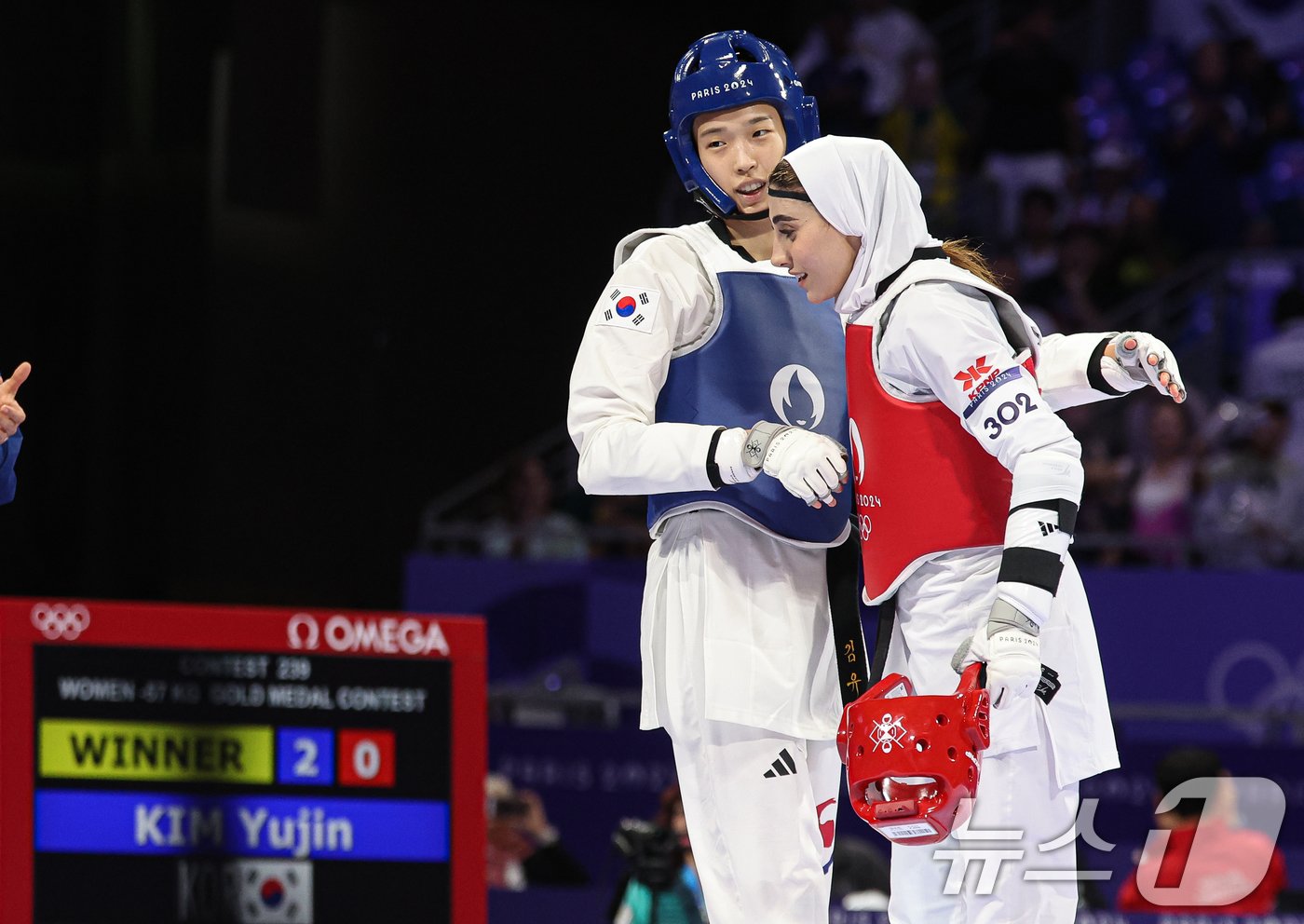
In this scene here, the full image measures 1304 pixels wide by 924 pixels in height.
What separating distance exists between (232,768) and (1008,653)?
2414mm

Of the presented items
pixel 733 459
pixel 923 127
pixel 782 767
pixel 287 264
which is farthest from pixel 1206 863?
pixel 923 127

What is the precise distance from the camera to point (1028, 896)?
3.71m

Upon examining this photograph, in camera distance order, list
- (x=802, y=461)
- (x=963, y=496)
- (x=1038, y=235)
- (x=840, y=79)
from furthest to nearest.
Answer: (x=840, y=79)
(x=1038, y=235)
(x=963, y=496)
(x=802, y=461)

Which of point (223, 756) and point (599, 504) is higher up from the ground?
point (599, 504)

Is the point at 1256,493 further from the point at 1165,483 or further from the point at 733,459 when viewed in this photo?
the point at 733,459

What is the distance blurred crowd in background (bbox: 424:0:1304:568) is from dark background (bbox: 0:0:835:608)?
101 cm

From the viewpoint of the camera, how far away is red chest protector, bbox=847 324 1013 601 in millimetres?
3869

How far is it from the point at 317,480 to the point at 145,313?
1695 millimetres

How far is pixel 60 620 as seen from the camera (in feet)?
16.5

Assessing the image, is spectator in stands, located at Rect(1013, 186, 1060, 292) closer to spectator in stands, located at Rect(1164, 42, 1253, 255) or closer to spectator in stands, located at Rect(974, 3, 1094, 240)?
spectator in stands, located at Rect(974, 3, 1094, 240)

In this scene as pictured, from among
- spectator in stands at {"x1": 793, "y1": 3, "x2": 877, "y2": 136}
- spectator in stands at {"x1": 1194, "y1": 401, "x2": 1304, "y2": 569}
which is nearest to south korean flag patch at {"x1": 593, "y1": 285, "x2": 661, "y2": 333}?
spectator in stands at {"x1": 1194, "y1": 401, "x2": 1304, "y2": 569}

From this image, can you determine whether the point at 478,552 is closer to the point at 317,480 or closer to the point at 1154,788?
the point at 317,480

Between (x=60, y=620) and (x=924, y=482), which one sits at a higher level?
(x=924, y=482)

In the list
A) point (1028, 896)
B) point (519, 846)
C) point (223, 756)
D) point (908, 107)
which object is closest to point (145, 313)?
point (519, 846)
